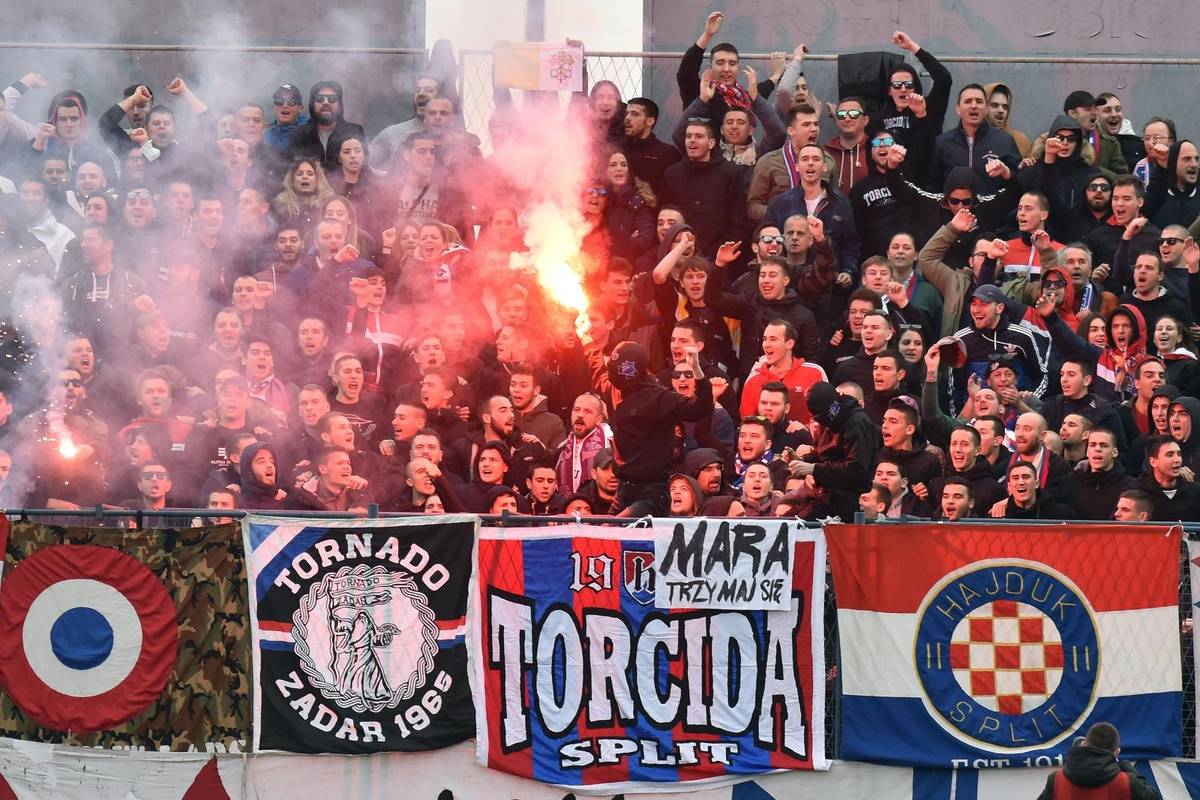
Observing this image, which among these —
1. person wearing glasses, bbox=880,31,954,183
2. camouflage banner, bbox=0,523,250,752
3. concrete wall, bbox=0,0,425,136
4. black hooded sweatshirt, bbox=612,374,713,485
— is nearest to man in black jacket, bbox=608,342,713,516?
black hooded sweatshirt, bbox=612,374,713,485

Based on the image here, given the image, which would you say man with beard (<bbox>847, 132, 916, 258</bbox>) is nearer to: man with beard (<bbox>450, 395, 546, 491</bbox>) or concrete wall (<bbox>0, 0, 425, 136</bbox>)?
man with beard (<bbox>450, 395, 546, 491</bbox>)

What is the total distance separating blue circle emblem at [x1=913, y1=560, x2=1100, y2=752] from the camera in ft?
31.6

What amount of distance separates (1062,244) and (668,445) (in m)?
3.98

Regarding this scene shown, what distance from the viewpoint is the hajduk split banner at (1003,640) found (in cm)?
962

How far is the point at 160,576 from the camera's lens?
989cm

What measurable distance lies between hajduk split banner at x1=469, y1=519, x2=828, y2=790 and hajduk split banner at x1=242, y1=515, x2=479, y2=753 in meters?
0.24

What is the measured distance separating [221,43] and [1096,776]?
10234 mm

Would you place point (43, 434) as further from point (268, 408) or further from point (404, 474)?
point (404, 474)

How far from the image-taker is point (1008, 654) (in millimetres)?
9633

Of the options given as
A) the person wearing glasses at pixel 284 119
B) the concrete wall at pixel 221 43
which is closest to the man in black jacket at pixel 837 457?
the person wearing glasses at pixel 284 119

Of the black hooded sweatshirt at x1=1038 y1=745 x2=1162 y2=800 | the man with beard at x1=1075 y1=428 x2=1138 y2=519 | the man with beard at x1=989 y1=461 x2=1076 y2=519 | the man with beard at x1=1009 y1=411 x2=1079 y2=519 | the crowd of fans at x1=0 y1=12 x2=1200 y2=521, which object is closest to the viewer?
the black hooded sweatshirt at x1=1038 y1=745 x2=1162 y2=800

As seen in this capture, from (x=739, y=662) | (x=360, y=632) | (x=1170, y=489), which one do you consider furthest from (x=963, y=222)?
(x=360, y=632)

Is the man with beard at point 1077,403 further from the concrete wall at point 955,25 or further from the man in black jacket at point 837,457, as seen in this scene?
the concrete wall at point 955,25

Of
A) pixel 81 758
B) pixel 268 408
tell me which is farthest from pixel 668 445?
pixel 81 758
